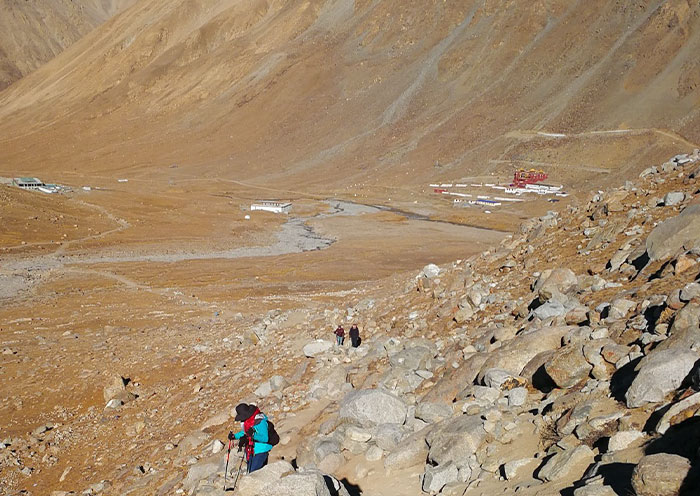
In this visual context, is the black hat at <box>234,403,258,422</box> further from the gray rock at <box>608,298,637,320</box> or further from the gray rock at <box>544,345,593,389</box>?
the gray rock at <box>608,298,637,320</box>

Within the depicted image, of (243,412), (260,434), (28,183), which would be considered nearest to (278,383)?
(260,434)

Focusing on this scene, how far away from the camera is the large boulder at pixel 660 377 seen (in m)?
5.93

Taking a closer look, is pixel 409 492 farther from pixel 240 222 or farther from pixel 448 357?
pixel 240 222

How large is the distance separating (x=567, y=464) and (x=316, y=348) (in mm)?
7929

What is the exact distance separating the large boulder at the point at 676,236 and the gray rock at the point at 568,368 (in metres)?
3.14

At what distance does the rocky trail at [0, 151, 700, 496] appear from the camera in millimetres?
5961

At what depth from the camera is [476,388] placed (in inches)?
313

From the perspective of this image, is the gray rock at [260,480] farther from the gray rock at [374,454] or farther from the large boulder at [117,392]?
the large boulder at [117,392]

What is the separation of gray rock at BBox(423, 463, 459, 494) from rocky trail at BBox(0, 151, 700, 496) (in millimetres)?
17

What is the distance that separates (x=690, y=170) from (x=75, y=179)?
96792mm

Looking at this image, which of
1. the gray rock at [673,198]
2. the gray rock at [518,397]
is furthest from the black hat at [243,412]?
the gray rock at [673,198]

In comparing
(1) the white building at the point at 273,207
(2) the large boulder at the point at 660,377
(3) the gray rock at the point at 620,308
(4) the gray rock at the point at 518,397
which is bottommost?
(1) the white building at the point at 273,207

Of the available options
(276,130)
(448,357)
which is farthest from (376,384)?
(276,130)

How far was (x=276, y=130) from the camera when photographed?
117500 millimetres
